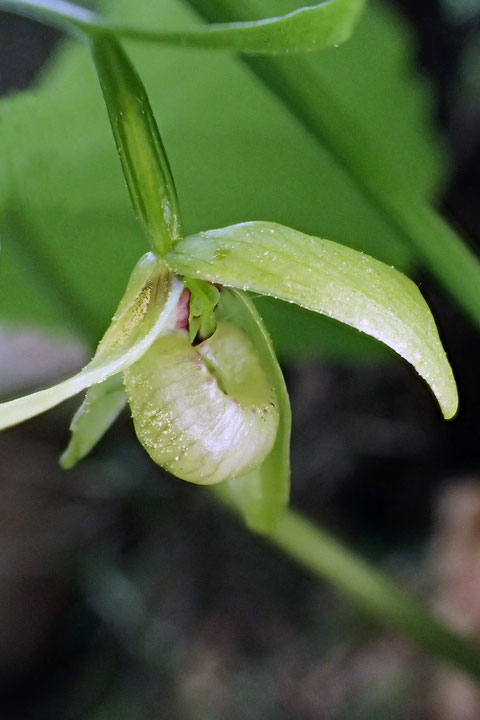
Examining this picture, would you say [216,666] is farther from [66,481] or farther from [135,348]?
[135,348]

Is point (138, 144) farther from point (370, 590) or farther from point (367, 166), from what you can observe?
point (370, 590)

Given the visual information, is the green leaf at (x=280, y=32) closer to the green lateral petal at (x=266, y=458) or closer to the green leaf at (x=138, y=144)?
the green leaf at (x=138, y=144)

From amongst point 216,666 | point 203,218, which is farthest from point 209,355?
point 216,666

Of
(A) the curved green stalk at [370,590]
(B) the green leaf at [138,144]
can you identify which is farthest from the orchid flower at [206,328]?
(A) the curved green stalk at [370,590]

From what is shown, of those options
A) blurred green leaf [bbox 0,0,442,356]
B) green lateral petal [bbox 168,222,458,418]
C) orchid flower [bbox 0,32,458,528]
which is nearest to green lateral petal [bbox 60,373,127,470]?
orchid flower [bbox 0,32,458,528]

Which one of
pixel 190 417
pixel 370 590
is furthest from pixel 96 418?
pixel 370 590
